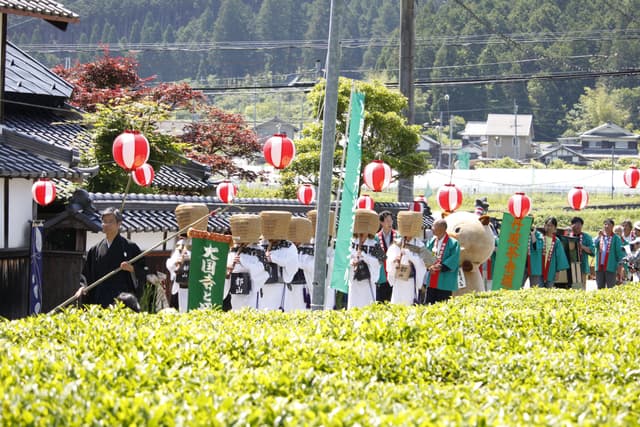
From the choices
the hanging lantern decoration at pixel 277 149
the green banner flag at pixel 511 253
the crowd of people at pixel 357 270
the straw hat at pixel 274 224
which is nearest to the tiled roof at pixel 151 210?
the hanging lantern decoration at pixel 277 149

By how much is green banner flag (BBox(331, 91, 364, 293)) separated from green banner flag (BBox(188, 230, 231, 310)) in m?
1.60

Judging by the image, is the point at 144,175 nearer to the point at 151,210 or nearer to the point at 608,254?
the point at 151,210

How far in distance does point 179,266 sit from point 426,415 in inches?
349

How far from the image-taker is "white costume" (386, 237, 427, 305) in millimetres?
14430

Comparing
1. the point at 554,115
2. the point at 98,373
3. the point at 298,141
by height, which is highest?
the point at 554,115

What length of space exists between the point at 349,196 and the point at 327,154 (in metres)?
0.84

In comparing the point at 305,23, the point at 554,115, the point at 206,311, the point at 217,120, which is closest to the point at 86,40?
the point at 305,23

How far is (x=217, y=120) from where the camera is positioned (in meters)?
31.2

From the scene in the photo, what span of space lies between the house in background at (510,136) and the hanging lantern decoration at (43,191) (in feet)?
254

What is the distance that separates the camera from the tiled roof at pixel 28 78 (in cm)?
2183

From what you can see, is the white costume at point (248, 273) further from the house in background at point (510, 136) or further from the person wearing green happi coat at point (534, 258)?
the house in background at point (510, 136)

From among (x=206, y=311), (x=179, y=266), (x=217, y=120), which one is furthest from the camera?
(x=217, y=120)

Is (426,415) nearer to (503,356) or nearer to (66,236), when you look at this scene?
(503,356)

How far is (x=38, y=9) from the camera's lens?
14.4 m
